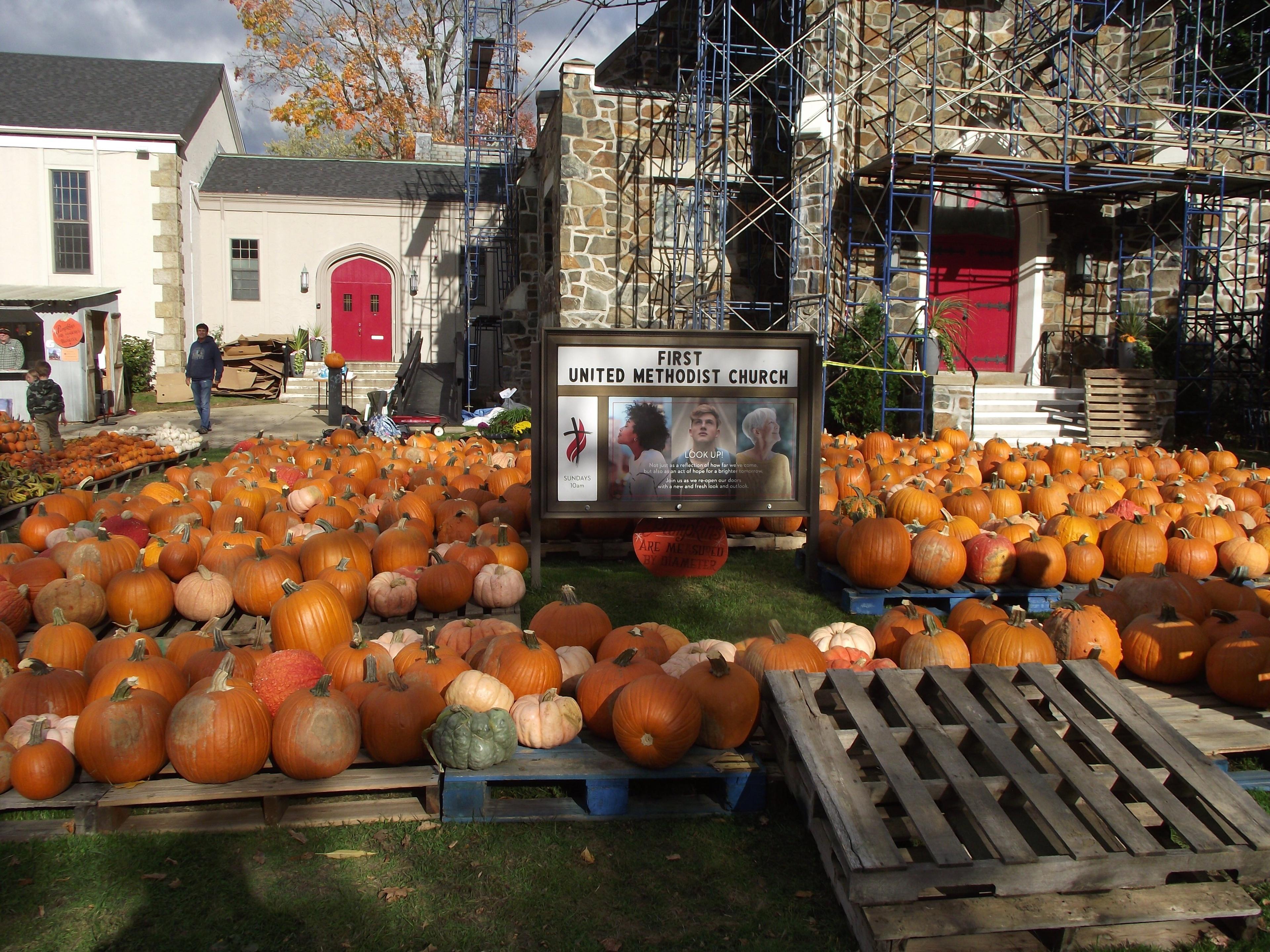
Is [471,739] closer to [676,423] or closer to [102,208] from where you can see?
[676,423]

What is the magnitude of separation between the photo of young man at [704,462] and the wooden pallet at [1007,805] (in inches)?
104

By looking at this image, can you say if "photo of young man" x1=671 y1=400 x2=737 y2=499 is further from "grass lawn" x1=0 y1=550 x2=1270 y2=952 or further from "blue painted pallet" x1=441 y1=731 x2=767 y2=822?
"grass lawn" x1=0 y1=550 x2=1270 y2=952

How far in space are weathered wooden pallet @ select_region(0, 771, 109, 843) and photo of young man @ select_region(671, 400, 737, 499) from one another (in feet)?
12.8

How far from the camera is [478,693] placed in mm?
3910

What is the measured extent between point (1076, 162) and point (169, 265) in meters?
20.2

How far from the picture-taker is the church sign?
6398 millimetres

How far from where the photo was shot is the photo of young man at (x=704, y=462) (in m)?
6.47

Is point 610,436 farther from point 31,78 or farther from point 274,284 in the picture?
point 31,78

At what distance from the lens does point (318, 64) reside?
33656mm

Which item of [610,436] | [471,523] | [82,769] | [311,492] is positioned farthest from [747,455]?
Result: [82,769]

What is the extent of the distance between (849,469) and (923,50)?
10.2 meters

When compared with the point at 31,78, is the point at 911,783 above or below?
below

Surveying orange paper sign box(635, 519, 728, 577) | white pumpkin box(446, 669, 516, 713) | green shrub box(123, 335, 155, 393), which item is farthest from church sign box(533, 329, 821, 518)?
green shrub box(123, 335, 155, 393)

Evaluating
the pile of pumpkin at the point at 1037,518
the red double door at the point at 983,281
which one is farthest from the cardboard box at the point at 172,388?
the pile of pumpkin at the point at 1037,518
